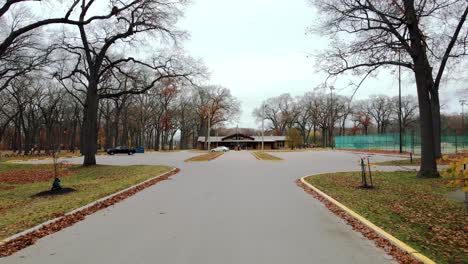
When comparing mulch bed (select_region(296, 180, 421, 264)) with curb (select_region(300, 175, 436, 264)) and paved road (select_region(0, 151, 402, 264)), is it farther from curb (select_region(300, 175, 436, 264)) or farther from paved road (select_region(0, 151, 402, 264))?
paved road (select_region(0, 151, 402, 264))

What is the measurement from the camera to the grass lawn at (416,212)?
21.1 ft

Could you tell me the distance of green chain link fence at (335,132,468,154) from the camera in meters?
51.6

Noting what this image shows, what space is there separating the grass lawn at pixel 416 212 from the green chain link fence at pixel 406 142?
3030 centimetres

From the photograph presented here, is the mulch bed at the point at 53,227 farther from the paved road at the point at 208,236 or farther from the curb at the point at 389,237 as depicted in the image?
the curb at the point at 389,237

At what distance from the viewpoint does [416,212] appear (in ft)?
31.3

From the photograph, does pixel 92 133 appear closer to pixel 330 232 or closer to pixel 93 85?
pixel 93 85

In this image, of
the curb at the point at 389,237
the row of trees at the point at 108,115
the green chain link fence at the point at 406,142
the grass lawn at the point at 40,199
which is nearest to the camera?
the curb at the point at 389,237

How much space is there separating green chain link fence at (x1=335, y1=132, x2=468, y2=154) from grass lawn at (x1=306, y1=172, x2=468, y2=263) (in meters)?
30.3

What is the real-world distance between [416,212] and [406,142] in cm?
4948

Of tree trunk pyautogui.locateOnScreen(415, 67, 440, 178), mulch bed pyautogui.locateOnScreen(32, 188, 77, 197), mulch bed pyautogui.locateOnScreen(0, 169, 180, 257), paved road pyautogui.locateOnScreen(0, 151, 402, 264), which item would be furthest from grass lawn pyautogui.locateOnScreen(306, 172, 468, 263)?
mulch bed pyautogui.locateOnScreen(32, 188, 77, 197)

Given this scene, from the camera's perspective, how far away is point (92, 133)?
2691 cm

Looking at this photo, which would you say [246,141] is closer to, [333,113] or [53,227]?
[333,113]

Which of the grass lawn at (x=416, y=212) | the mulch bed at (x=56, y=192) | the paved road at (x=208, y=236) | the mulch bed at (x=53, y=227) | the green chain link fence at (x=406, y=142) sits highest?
the green chain link fence at (x=406, y=142)

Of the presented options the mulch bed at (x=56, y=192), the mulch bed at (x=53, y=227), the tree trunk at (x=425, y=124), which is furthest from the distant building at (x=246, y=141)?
the mulch bed at (x=53, y=227)
